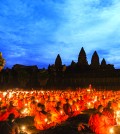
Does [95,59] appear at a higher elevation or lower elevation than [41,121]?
higher

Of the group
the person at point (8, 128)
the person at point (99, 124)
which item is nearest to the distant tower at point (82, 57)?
the person at point (99, 124)

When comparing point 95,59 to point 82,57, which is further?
point 95,59

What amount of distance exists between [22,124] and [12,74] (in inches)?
1410

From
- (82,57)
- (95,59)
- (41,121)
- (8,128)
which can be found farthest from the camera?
(95,59)

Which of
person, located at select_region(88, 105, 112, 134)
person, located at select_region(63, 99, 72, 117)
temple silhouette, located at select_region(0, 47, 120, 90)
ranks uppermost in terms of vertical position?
temple silhouette, located at select_region(0, 47, 120, 90)

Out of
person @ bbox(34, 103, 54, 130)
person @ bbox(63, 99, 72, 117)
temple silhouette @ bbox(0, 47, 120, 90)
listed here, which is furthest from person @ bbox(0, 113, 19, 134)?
temple silhouette @ bbox(0, 47, 120, 90)

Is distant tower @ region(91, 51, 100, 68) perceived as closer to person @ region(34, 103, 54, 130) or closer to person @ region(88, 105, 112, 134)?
person @ region(34, 103, 54, 130)

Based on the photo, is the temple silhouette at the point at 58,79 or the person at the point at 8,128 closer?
the person at the point at 8,128

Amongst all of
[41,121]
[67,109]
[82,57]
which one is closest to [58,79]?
[82,57]

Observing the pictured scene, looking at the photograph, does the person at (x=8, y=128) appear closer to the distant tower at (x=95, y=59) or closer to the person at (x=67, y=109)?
the person at (x=67, y=109)

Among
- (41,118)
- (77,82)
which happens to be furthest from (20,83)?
(41,118)

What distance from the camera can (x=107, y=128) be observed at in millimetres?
13578

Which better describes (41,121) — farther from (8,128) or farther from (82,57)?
(82,57)

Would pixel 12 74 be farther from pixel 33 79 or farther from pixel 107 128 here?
pixel 107 128
